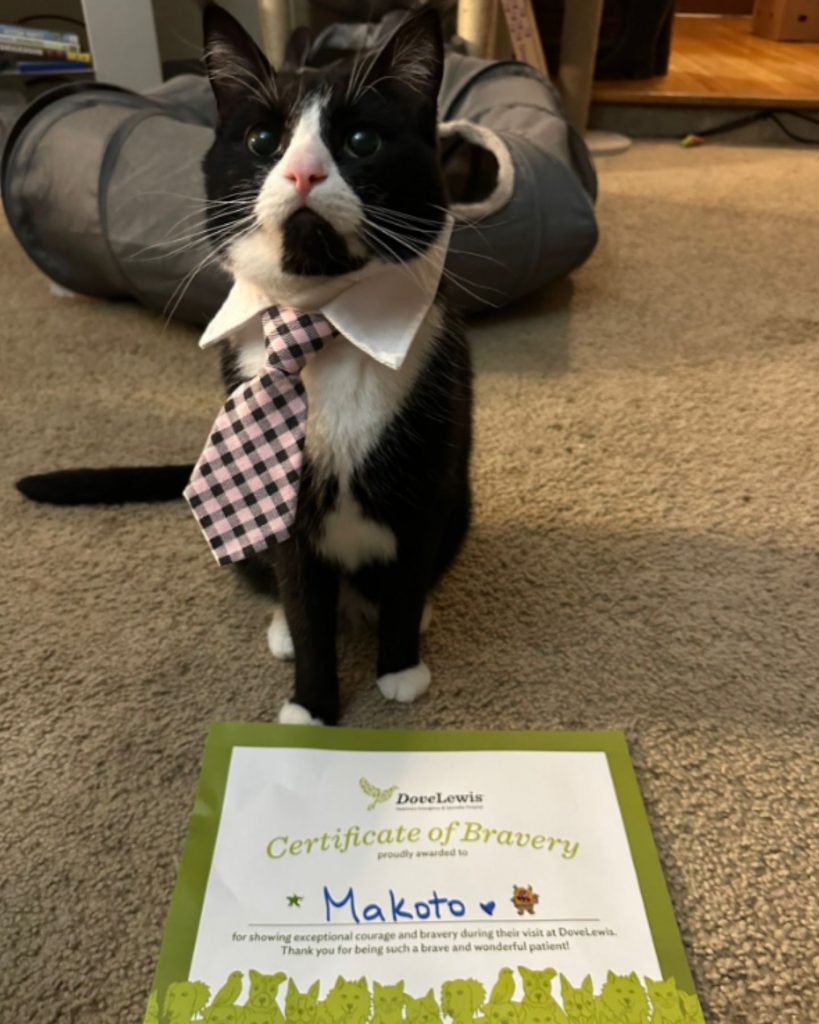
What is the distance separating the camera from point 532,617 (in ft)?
2.89

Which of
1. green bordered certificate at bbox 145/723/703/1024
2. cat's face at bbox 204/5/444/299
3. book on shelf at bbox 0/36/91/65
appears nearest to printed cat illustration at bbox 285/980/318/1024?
green bordered certificate at bbox 145/723/703/1024

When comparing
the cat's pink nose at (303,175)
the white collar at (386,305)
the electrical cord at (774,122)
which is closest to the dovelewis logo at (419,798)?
the white collar at (386,305)

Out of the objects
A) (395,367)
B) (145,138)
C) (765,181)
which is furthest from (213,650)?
(765,181)

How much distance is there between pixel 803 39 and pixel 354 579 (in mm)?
3361

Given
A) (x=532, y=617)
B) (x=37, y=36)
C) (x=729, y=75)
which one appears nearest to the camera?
(x=532, y=617)

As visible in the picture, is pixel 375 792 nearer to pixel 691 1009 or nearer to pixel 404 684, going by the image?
pixel 404 684

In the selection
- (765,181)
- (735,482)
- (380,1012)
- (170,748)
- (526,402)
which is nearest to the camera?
(380,1012)

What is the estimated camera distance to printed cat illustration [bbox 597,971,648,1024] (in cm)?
54

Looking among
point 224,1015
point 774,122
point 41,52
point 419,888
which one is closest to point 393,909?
point 419,888

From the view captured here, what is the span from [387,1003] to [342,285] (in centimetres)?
48

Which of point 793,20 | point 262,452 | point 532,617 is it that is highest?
point 262,452

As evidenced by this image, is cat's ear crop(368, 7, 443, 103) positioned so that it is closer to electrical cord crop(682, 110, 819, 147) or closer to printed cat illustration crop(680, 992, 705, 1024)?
printed cat illustration crop(680, 992, 705, 1024)

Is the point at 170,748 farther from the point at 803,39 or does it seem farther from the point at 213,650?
the point at 803,39

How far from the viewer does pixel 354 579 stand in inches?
30.0
